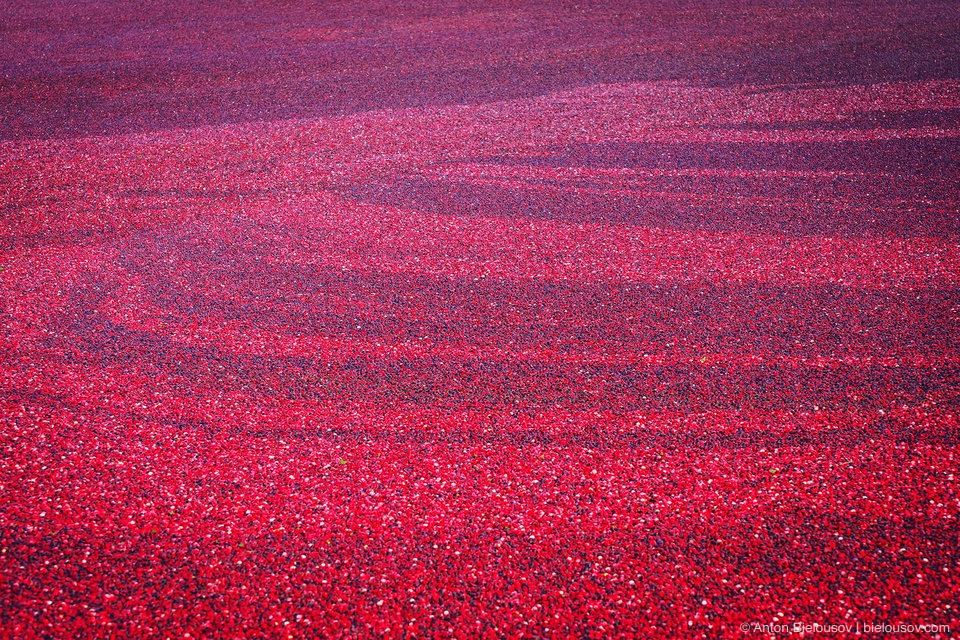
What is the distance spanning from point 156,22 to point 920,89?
1226 cm

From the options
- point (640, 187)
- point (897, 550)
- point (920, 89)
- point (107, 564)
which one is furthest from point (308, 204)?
point (920, 89)

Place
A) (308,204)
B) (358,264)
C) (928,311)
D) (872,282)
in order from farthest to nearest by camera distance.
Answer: (308,204) → (358,264) → (872,282) → (928,311)

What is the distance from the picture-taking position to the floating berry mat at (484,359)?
3049 millimetres

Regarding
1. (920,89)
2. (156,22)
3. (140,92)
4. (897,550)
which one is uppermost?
(156,22)

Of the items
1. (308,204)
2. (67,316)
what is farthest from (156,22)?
(67,316)

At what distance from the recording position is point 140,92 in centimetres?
910

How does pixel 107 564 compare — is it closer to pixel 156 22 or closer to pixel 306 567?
pixel 306 567

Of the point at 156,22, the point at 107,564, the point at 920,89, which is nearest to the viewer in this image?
the point at 107,564

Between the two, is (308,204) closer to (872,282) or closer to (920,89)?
(872,282)

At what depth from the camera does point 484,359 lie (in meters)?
4.45

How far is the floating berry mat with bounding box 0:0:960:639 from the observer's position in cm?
305

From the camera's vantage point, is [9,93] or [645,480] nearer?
[645,480]

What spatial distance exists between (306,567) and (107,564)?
3.05ft

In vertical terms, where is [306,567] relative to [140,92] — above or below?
below
